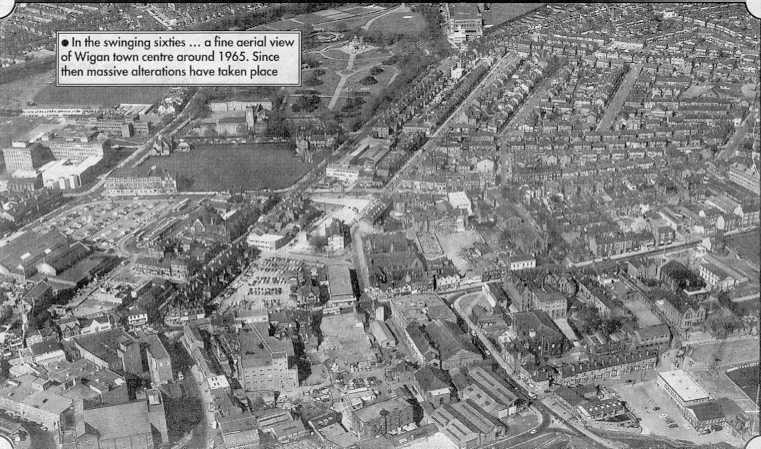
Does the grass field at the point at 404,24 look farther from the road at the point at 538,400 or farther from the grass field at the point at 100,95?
the road at the point at 538,400

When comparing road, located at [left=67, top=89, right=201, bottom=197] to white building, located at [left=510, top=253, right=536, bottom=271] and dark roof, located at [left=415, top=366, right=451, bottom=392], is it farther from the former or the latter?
dark roof, located at [left=415, top=366, right=451, bottom=392]

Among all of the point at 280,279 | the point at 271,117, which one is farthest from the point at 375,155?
the point at 280,279

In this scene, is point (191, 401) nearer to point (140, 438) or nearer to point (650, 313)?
point (140, 438)

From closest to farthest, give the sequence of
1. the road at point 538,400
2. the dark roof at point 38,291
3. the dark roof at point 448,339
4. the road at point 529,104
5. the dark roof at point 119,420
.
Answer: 1. the dark roof at point 119,420
2. the road at point 538,400
3. the dark roof at point 448,339
4. the dark roof at point 38,291
5. the road at point 529,104

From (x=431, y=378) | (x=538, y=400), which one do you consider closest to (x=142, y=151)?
(x=431, y=378)

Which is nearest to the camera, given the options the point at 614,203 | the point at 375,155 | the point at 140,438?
the point at 140,438

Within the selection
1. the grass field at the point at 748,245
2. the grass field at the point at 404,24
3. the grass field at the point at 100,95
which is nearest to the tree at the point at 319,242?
the grass field at the point at 100,95
